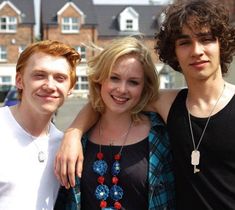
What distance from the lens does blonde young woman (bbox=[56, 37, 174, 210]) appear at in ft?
8.90

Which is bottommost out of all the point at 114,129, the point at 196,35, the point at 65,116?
the point at 65,116

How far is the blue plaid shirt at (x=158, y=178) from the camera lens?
2.70m

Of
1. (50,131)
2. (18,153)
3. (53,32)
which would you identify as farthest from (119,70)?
(53,32)

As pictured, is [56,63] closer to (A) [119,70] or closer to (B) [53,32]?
(A) [119,70]

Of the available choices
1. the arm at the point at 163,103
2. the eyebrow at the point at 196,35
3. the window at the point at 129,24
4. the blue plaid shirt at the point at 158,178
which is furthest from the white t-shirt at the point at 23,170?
the window at the point at 129,24

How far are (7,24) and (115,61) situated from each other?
42.0m

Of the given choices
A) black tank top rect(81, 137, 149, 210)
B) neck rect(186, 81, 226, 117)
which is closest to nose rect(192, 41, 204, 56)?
neck rect(186, 81, 226, 117)

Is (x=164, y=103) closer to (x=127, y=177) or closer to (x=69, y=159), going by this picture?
(x=127, y=177)

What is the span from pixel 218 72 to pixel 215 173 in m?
0.60

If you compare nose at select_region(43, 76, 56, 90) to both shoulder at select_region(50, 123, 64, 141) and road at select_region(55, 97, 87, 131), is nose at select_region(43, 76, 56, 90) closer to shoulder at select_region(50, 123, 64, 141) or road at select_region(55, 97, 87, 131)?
shoulder at select_region(50, 123, 64, 141)

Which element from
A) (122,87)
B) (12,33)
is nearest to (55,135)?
(122,87)

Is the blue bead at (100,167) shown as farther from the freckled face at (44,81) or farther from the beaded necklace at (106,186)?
the freckled face at (44,81)

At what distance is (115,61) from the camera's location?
2.83m

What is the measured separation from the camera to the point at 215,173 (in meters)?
2.45
